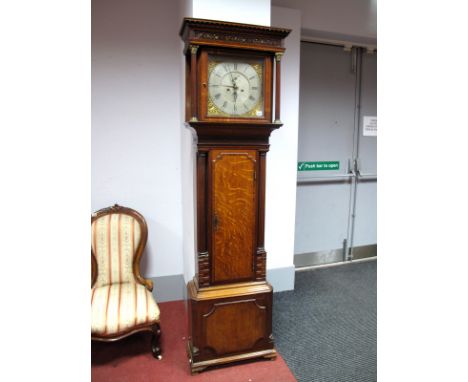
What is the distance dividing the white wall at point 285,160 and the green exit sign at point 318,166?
41 cm

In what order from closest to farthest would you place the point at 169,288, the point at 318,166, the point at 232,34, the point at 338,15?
the point at 232,34 → the point at 169,288 → the point at 338,15 → the point at 318,166

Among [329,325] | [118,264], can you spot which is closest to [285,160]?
[329,325]

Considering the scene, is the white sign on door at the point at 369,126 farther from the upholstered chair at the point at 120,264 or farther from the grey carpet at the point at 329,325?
the upholstered chair at the point at 120,264

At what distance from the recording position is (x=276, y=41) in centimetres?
179

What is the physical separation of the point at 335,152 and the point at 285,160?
2.79ft

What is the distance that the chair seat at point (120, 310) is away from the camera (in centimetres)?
193

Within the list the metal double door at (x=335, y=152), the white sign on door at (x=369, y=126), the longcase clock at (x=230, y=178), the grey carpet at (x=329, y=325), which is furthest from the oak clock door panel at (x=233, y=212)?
the white sign on door at (x=369, y=126)

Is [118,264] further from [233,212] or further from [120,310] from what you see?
[233,212]

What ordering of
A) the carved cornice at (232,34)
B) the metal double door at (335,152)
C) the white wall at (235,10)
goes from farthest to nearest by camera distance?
the metal double door at (335,152), the white wall at (235,10), the carved cornice at (232,34)

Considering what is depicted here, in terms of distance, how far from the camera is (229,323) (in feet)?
6.38

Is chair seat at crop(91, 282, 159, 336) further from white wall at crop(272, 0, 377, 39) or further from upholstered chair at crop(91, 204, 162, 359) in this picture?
white wall at crop(272, 0, 377, 39)

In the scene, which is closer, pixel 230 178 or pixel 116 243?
pixel 230 178

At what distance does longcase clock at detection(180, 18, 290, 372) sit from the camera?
5.67 ft
